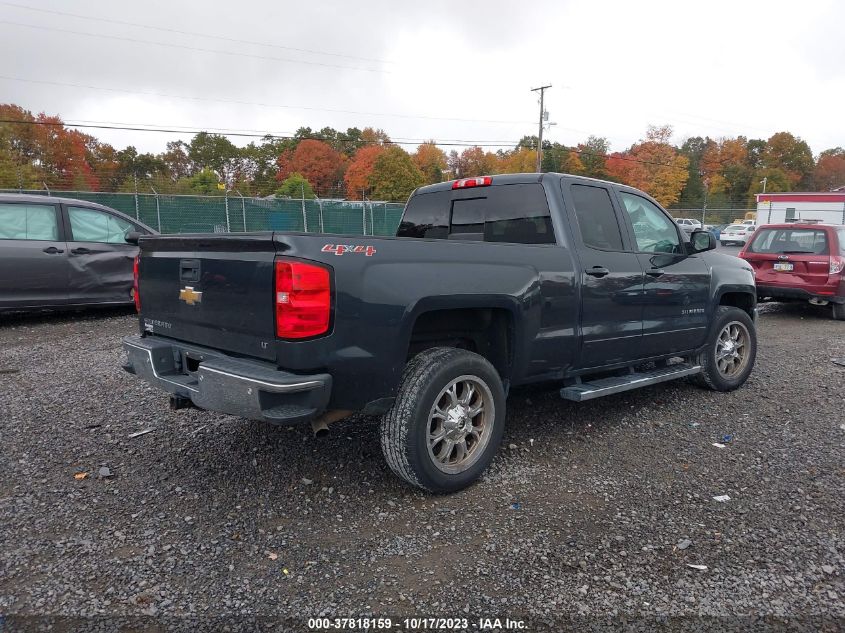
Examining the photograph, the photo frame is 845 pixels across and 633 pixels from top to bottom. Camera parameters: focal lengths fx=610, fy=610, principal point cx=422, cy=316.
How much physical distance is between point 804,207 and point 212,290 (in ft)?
157

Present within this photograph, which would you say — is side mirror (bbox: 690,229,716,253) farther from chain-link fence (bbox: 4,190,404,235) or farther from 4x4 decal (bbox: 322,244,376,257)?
chain-link fence (bbox: 4,190,404,235)

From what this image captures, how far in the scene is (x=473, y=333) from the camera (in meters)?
3.84

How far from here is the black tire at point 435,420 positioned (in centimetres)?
324

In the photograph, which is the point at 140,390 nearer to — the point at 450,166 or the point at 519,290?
the point at 519,290

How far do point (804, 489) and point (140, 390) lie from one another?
201 inches

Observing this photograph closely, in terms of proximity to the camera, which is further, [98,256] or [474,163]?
[474,163]

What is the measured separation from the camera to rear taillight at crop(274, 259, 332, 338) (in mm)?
2889

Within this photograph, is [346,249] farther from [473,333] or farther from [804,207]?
[804,207]

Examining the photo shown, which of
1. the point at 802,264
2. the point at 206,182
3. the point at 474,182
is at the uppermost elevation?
the point at 206,182

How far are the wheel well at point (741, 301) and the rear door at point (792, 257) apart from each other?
15.2 feet

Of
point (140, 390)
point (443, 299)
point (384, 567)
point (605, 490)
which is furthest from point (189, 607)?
point (140, 390)

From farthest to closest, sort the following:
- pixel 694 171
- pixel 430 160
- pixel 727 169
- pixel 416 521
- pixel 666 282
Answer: pixel 727 169 → pixel 694 171 → pixel 430 160 → pixel 666 282 → pixel 416 521

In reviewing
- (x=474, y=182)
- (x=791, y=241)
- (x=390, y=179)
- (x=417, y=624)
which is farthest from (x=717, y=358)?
(x=390, y=179)

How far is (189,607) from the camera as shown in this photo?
249cm
